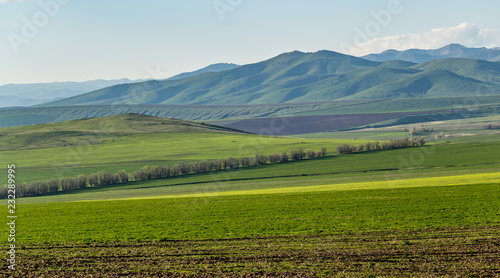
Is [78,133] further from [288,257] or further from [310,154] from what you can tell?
[288,257]

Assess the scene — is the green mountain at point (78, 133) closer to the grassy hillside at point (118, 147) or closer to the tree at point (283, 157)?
the grassy hillside at point (118, 147)

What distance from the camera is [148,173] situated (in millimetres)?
94062

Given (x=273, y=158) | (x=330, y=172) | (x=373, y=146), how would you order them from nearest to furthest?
(x=330, y=172)
(x=273, y=158)
(x=373, y=146)

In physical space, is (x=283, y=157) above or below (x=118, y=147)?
below

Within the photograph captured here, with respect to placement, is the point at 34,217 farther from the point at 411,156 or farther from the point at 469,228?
the point at 411,156

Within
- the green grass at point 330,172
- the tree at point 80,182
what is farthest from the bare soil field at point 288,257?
the tree at point 80,182

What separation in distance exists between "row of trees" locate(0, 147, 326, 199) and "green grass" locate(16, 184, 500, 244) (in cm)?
3800

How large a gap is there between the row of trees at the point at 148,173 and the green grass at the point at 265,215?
38.0 m

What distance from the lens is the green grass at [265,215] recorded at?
100ft

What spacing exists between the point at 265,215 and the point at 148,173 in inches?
2415

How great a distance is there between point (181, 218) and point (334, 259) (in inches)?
666

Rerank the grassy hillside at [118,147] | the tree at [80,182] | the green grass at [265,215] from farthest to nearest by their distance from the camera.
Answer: the grassy hillside at [118,147] < the tree at [80,182] < the green grass at [265,215]

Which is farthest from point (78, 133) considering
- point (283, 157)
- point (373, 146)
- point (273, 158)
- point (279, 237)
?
point (279, 237)

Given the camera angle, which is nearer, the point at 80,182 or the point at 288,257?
the point at 288,257
